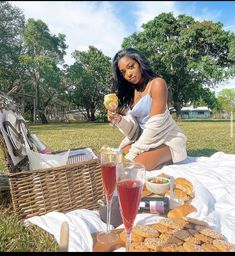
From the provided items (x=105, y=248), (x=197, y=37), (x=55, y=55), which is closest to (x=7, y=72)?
(x=55, y=55)

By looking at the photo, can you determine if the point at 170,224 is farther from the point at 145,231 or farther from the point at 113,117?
the point at 113,117

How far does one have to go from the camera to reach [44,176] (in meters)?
2.07

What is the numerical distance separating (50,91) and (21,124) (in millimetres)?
26213

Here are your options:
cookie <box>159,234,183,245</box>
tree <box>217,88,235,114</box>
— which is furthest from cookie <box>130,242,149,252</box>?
tree <box>217,88,235,114</box>

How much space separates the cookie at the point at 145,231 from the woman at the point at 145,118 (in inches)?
58.8

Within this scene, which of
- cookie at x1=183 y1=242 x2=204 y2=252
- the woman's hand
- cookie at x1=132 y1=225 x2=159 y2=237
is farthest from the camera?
the woman's hand

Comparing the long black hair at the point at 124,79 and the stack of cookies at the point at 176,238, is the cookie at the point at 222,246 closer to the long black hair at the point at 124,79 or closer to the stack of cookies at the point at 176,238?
the stack of cookies at the point at 176,238

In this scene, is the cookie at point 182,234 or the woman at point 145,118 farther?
the woman at point 145,118

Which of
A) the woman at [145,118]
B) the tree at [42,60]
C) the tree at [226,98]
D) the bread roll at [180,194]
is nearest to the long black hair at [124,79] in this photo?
the woman at [145,118]

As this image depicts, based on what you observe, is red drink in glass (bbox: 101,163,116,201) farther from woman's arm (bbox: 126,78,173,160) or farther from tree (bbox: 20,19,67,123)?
tree (bbox: 20,19,67,123)

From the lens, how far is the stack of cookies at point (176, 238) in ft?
4.60

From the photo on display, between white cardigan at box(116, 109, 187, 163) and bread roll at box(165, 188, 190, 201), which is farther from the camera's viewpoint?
white cardigan at box(116, 109, 187, 163)

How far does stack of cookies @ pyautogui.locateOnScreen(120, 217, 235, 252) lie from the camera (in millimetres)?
1402

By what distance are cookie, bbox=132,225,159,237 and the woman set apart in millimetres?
1493
